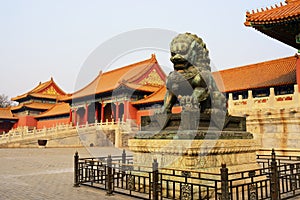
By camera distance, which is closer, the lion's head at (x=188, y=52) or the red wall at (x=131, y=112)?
the lion's head at (x=188, y=52)

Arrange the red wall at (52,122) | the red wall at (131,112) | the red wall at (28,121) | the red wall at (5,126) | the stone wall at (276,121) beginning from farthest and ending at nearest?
the red wall at (5,126)
the red wall at (28,121)
the red wall at (52,122)
the red wall at (131,112)
the stone wall at (276,121)

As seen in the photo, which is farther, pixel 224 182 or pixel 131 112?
pixel 131 112

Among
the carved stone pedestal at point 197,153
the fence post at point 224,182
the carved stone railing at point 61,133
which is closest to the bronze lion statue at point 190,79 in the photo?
the carved stone pedestal at point 197,153

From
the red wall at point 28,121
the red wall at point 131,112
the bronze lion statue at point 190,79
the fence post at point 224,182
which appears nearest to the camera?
the fence post at point 224,182

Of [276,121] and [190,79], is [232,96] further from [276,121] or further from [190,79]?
[190,79]

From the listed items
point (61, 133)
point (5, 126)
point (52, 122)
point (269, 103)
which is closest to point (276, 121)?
point (269, 103)

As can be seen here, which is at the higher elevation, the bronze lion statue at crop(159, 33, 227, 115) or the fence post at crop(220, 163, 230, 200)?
the bronze lion statue at crop(159, 33, 227, 115)

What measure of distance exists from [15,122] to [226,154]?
38.1m

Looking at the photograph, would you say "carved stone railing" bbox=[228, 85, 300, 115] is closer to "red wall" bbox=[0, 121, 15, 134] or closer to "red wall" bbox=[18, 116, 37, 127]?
"red wall" bbox=[18, 116, 37, 127]

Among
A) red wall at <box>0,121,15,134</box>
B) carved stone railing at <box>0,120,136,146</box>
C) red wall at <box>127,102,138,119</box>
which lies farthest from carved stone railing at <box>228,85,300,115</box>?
red wall at <box>0,121,15,134</box>

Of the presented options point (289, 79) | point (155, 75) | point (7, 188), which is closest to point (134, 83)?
point (155, 75)

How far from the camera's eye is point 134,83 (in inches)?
1118

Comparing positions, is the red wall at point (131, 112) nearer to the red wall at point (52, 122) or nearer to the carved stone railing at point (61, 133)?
the carved stone railing at point (61, 133)

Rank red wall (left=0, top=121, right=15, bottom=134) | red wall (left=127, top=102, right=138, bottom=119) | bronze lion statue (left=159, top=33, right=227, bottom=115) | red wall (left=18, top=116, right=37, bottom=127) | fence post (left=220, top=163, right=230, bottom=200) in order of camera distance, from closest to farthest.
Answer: fence post (left=220, top=163, right=230, bottom=200) → bronze lion statue (left=159, top=33, right=227, bottom=115) → red wall (left=127, top=102, right=138, bottom=119) → red wall (left=18, top=116, right=37, bottom=127) → red wall (left=0, top=121, right=15, bottom=134)
